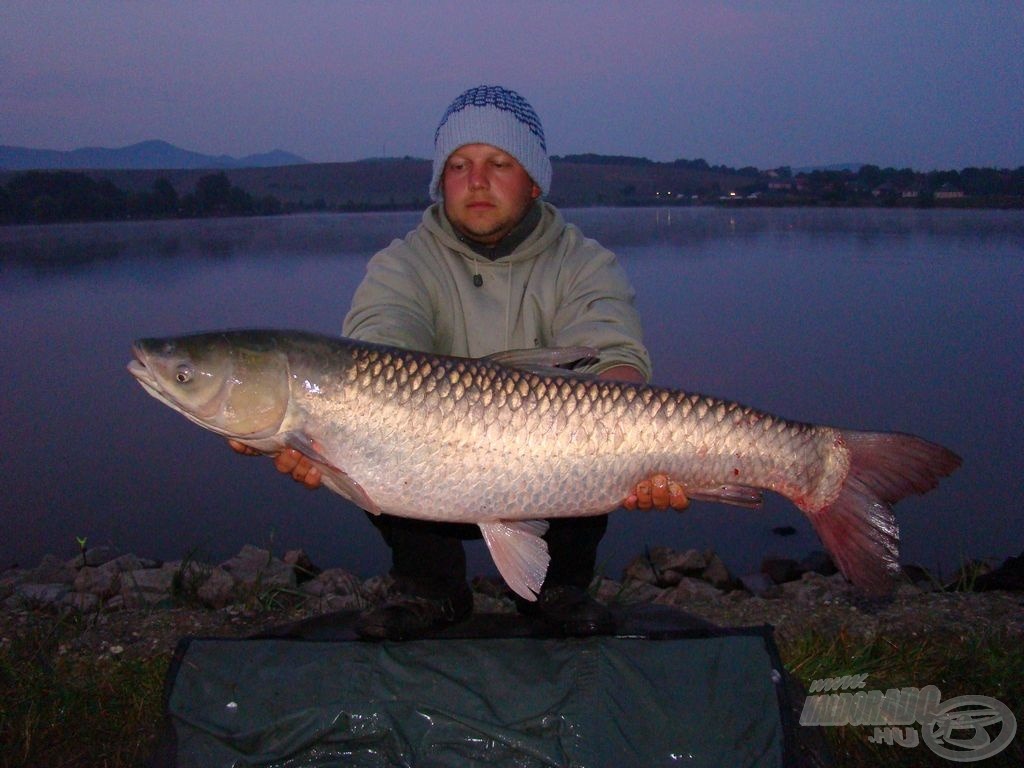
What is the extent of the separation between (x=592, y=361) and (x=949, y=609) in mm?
1267

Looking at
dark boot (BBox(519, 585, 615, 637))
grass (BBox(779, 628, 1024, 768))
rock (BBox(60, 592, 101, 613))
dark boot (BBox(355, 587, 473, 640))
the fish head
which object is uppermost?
the fish head

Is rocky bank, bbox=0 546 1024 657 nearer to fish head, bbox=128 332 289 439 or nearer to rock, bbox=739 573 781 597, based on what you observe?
rock, bbox=739 573 781 597

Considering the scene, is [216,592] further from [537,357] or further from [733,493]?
[733,493]

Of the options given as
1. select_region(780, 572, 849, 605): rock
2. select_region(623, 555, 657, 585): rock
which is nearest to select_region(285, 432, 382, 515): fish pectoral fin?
select_region(780, 572, 849, 605): rock

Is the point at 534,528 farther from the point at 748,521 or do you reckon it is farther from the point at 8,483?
the point at 8,483

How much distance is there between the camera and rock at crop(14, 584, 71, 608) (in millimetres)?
2387

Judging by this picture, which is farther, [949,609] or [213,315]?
[213,315]

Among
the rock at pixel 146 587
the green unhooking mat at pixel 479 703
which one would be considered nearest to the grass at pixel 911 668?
the green unhooking mat at pixel 479 703

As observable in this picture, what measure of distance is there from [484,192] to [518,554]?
957 mm

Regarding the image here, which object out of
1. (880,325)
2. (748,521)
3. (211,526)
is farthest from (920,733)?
(880,325)

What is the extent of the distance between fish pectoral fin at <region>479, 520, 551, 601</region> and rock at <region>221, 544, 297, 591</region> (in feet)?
3.35

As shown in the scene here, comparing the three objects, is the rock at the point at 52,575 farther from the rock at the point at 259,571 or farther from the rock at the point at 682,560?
the rock at the point at 682,560

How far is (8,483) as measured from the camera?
448cm

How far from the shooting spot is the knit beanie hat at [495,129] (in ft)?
7.18
